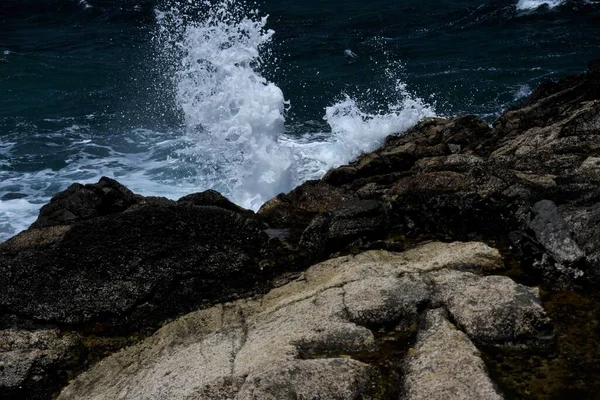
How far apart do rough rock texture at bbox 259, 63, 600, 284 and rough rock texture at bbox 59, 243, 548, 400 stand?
0.57 meters

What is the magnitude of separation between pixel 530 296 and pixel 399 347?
1.22 meters

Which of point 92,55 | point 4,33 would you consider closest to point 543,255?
point 92,55

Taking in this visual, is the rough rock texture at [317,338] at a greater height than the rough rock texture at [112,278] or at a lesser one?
lesser

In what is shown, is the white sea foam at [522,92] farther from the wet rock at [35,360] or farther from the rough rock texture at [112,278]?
the wet rock at [35,360]

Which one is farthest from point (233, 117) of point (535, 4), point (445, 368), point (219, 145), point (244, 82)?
point (535, 4)

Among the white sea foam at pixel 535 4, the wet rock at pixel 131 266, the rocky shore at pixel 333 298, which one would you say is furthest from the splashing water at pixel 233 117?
the white sea foam at pixel 535 4

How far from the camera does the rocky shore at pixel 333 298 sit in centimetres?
466

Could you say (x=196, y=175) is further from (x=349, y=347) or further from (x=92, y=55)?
(x=92, y=55)

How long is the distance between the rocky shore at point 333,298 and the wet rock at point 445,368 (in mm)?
A: 13

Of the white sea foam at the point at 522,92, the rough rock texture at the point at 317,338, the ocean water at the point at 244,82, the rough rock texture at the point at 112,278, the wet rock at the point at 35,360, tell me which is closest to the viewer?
the rough rock texture at the point at 317,338

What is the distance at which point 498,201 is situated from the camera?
23.4 feet

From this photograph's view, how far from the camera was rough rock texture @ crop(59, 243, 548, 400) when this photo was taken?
456 cm

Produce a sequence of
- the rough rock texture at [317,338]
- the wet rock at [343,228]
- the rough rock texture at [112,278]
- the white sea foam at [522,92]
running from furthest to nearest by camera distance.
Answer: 1. the white sea foam at [522,92]
2. the wet rock at [343,228]
3. the rough rock texture at [112,278]
4. the rough rock texture at [317,338]

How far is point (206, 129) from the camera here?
1884 cm
